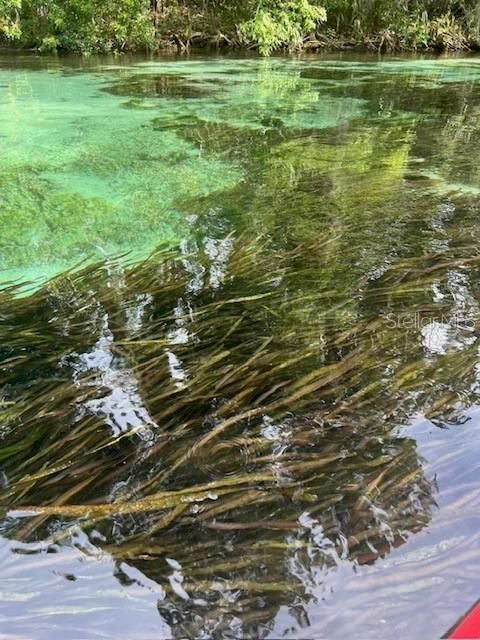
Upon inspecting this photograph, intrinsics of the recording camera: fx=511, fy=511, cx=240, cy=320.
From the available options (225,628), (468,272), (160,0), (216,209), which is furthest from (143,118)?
(160,0)

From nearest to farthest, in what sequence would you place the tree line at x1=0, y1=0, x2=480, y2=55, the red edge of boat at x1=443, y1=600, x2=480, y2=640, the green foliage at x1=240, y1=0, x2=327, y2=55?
the red edge of boat at x1=443, y1=600, x2=480, y2=640, the green foliage at x1=240, y1=0, x2=327, y2=55, the tree line at x1=0, y1=0, x2=480, y2=55

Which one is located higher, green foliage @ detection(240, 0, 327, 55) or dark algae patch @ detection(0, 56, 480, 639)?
green foliage @ detection(240, 0, 327, 55)

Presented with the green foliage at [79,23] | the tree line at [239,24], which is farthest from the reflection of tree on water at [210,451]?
the green foliage at [79,23]

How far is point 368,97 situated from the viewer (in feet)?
25.6

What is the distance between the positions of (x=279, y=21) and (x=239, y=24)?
1.77m

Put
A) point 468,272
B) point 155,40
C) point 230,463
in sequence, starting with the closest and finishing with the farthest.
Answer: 1. point 230,463
2. point 468,272
3. point 155,40

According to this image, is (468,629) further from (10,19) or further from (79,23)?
(10,19)

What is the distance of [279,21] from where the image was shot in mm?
13625

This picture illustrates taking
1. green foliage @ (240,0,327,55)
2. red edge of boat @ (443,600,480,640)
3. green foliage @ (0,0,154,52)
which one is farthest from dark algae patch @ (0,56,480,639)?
green foliage @ (0,0,154,52)

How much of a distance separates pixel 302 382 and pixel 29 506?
3.18 ft

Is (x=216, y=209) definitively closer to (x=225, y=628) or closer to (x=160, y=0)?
(x=225, y=628)

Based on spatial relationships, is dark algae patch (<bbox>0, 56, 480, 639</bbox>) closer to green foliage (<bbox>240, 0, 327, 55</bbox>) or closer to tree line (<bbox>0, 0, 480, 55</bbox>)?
green foliage (<bbox>240, 0, 327, 55</bbox>)

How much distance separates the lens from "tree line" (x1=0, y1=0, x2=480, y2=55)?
43.9 feet

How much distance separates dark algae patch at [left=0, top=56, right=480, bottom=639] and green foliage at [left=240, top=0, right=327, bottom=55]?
10731 millimetres
